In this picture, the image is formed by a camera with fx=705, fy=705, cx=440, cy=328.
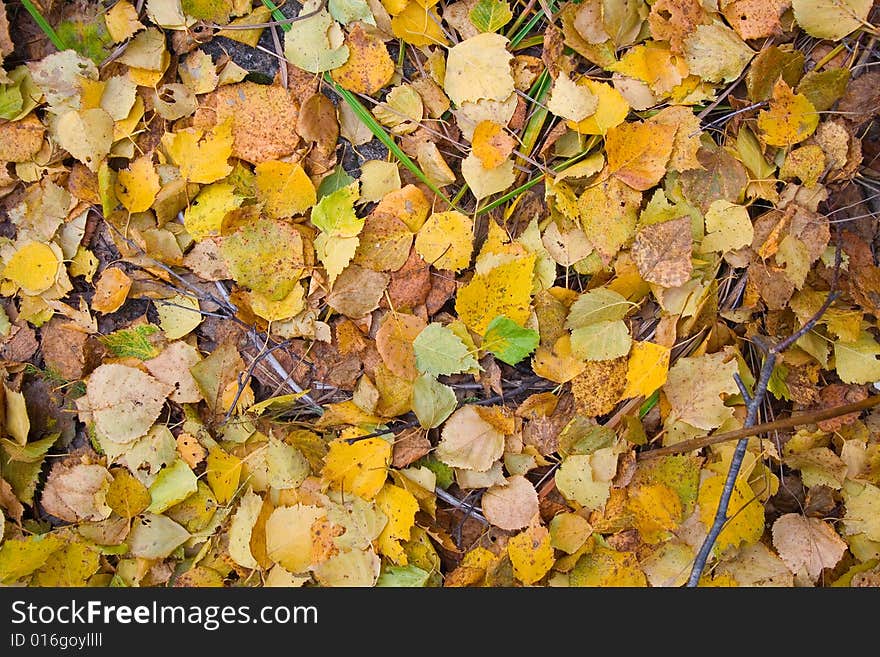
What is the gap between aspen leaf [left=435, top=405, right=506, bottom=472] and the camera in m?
1.17

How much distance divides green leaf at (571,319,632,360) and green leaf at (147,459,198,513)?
2.26ft

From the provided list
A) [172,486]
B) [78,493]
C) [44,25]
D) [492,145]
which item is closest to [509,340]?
[492,145]

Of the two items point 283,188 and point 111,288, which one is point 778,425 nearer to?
point 283,188

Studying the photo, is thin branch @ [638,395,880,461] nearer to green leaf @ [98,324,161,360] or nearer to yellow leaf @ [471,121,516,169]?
yellow leaf @ [471,121,516,169]

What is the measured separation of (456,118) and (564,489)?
2.11ft

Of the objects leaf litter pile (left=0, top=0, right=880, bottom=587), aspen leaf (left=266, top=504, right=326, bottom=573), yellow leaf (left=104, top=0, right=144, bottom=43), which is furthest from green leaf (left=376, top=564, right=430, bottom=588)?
yellow leaf (left=104, top=0, right=144, bottom=43)

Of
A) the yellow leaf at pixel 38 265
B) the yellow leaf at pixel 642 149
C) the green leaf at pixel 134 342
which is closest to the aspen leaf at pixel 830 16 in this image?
the yellow leaf at pixel 642 149

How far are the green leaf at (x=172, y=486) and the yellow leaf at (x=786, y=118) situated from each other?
43.5 inches

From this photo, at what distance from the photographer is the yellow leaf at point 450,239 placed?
1.15 metres

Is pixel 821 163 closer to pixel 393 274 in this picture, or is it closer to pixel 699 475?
pixel 699 475

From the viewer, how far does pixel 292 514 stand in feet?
3.87

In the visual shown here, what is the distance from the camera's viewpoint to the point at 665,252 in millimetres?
1105

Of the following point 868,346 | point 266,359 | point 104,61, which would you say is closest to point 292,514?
point 266,359

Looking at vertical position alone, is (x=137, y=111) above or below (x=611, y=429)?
above
